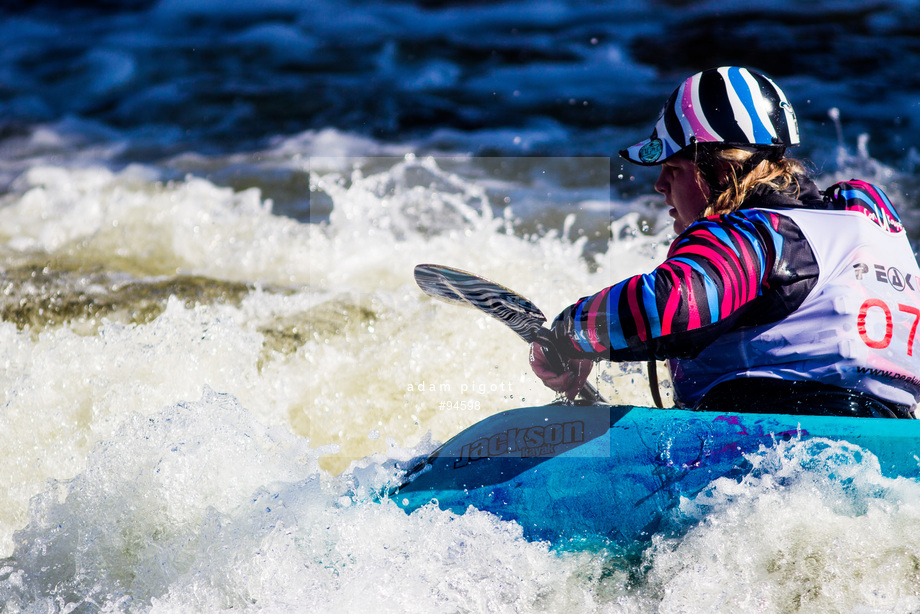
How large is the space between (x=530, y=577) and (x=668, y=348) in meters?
0.67

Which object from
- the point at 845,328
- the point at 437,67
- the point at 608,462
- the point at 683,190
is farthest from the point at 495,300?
the point at 437,67

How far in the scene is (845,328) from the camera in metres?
1.83

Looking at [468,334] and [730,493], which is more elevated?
[730,493]

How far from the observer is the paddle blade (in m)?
2.06

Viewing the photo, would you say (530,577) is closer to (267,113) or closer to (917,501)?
(917,501)

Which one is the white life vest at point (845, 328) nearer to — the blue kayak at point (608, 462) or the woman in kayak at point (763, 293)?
the woman in kayak at point (763, 293)

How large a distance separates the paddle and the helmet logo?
564 millimetres

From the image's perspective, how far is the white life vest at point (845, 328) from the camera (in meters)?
1.83

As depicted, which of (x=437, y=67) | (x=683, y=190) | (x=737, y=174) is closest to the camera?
(x=737, y=174)

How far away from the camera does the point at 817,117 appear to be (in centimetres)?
717

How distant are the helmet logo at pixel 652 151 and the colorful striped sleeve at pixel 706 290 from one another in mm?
372

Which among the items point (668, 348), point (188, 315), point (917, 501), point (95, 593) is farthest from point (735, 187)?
point (188, 315)

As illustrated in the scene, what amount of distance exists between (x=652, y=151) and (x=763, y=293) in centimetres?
58

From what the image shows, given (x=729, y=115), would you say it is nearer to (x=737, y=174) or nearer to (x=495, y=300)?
(x=737, y=174)
